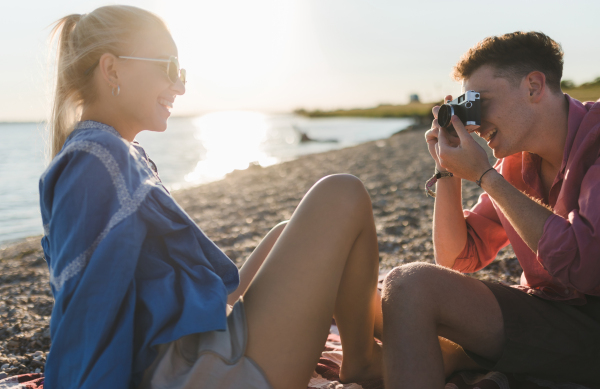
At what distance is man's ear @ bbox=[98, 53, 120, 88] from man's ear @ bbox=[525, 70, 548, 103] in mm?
1765

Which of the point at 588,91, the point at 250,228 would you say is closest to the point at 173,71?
the point at 250,228

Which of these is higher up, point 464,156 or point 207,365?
point 464,156

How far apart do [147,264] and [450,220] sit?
5.11 feet

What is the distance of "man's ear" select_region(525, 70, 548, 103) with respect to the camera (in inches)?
77.7

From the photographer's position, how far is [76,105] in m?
1.89

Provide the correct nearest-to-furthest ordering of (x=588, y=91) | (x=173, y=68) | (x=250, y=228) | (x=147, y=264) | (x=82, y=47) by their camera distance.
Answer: (x=147, y=264) < (x=82, y=47) < (x=173, y=68) < (x=588, y=91) < (x=250, y=228)

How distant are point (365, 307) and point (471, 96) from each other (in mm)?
1063

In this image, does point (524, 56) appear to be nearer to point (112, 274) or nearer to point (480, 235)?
point (480, 235)

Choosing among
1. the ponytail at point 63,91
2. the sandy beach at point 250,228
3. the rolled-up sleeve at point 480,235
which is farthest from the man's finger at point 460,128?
the sandy beach at point 250,228

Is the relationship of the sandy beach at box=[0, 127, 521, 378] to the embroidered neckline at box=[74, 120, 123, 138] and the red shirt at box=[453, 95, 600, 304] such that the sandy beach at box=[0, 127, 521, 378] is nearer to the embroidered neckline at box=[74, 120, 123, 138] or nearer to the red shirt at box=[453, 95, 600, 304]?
the red shirt at box=[453, 95, 600, 304]

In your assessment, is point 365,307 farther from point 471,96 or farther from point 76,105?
point 76,105

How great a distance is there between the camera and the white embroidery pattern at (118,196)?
4.73ft

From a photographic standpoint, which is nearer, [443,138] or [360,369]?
[360,369]

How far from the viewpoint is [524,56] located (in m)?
2.01
